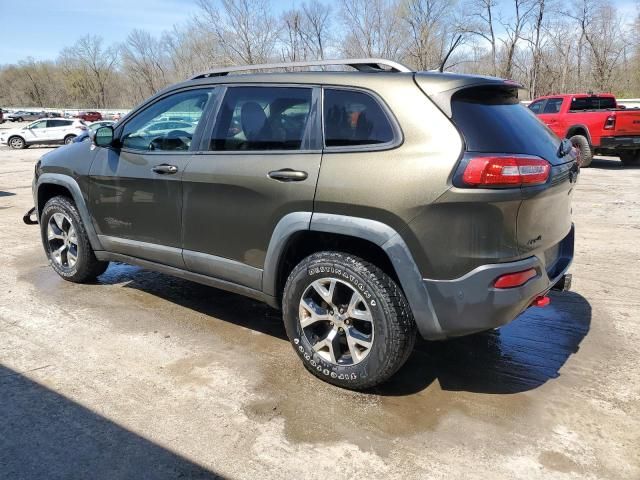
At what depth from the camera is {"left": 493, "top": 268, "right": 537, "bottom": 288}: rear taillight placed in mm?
2711

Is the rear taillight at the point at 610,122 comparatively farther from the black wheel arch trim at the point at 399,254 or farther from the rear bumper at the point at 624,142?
the black wheel arch trim at the point at 399,254

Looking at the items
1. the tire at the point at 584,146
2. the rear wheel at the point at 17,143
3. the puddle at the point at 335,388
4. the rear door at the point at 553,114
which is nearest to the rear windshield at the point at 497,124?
the puddle at the point at 335,388

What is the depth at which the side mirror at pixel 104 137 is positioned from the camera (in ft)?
14.2

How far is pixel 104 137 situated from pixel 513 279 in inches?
130

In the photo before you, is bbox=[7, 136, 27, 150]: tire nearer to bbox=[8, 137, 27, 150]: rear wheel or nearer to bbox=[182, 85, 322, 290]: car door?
bbox=[8, 137, 27, 150]: rear wheel

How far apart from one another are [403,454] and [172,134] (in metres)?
2.78

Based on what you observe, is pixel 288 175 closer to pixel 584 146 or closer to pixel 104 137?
pixel 104 137

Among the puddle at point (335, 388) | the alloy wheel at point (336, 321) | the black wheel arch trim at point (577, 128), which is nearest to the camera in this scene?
the puddle at point (335, 388)

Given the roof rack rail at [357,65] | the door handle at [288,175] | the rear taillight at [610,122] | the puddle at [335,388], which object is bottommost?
the puddle at [335,388]

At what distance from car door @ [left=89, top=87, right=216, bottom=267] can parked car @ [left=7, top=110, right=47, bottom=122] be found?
2338 inches

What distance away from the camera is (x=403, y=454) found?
8.65ft

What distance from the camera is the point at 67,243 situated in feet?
16.5

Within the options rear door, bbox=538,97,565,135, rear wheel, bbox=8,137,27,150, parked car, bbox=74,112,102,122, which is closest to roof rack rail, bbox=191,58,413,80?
rear door, bbox=538,97,565,135

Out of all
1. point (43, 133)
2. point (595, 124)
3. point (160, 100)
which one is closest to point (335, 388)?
point (160, 100)
